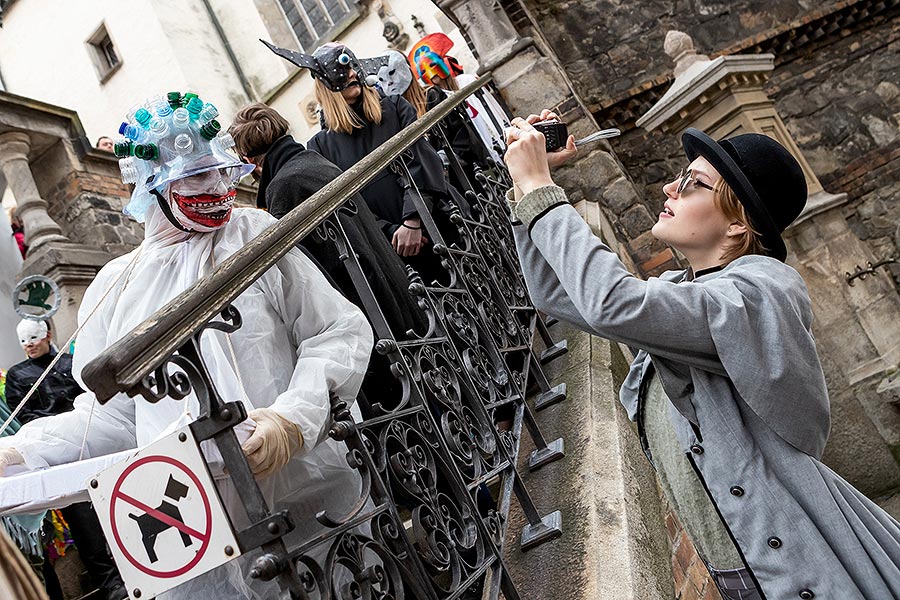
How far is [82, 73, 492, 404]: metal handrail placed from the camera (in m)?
1.23

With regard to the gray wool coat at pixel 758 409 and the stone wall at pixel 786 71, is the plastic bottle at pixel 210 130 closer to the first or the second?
the gray wool coat at pixel 758 409

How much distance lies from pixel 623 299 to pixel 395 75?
3119 mm

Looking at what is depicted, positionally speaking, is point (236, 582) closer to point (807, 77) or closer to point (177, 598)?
point (177, 598)

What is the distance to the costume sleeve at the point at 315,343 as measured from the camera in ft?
5.55

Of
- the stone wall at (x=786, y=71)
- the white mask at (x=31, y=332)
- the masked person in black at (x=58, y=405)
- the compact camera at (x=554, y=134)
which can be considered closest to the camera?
the compact camera at (x=554, y=134)

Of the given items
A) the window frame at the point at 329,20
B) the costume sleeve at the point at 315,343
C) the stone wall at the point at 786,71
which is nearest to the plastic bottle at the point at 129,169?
the costume sleeve at the point at 315,343

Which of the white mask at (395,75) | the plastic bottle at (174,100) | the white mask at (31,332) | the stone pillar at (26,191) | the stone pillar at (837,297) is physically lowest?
the stone pillar at (837,297)

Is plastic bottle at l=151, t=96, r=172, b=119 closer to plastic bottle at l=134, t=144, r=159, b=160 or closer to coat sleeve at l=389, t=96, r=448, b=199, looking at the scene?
plastic bottle at l=134, t=144, r=159, b=160

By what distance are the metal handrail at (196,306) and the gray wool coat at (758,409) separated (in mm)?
636

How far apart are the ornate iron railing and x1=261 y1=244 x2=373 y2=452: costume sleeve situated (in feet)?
0.19

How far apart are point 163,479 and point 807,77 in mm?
7911

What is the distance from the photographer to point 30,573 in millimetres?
601

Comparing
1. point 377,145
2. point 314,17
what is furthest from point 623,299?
point 314,17

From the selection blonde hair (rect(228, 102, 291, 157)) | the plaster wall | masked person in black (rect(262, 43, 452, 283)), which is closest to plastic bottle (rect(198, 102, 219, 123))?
blonde hair (rect(228, 102, 291, 157))
